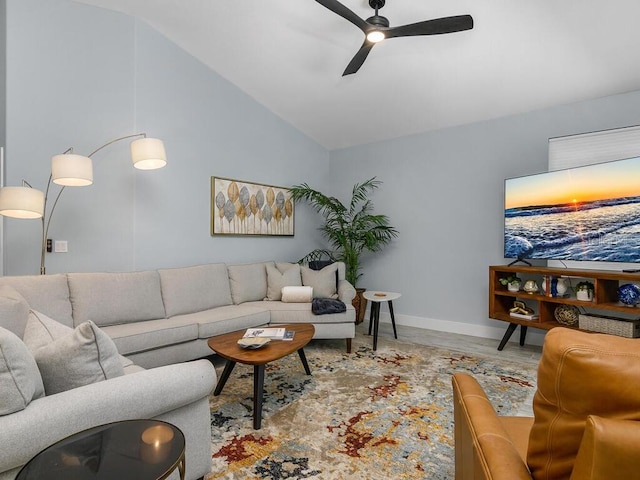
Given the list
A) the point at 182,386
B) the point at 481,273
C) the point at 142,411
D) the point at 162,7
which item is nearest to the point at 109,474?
the point at 142,411

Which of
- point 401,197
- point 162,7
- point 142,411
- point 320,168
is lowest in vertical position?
point 142,411

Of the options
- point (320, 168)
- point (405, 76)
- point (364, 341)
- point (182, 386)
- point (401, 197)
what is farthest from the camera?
point (320, 168)

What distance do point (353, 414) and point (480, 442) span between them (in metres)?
1.50

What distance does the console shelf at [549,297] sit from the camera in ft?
9.82

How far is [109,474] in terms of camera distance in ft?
3.14

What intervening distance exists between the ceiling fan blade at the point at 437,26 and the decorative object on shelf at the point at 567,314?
265cm

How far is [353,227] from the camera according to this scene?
5016 millimetres

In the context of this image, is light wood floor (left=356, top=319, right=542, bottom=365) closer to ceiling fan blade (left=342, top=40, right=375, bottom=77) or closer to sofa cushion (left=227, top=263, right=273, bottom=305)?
sofa cushion (left=227, top=263, right=273, bottom=305)

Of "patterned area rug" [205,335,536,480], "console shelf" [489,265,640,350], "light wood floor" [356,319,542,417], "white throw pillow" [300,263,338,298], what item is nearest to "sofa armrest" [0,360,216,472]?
"patterned area rug" [205,335,536,480]

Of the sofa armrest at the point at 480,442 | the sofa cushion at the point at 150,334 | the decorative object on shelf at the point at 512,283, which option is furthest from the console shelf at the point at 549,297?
the sofa cushion at the point at 150,334

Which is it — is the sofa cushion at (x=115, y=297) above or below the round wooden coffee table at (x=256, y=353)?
above

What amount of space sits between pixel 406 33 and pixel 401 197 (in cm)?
264

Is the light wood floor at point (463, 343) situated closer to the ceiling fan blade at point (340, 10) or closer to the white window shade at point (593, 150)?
the white window shade at point (593, 150)

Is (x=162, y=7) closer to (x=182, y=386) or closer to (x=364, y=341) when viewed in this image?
(x=182, y=386)
